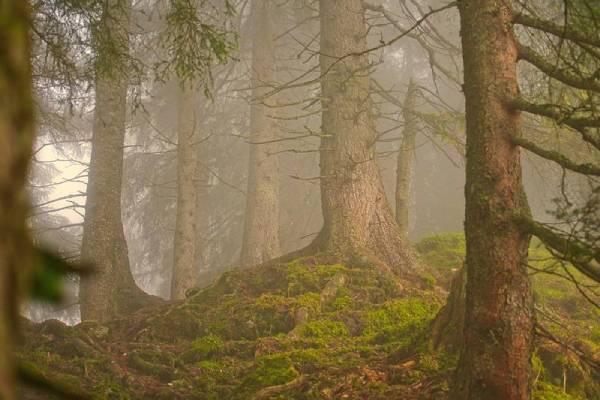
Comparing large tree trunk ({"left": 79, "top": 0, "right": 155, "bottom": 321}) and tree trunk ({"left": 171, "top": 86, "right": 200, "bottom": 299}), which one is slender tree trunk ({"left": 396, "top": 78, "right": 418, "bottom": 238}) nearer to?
large tree trunk ({"left": 79, "top": 0, "right": 155, "bottom": 321})

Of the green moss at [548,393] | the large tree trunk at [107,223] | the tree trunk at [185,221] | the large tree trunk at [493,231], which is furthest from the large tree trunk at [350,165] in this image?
the tree trunk at [185,221]

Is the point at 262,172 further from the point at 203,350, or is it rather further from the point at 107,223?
the point at 203,350

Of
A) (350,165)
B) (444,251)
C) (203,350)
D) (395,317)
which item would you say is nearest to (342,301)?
(395,317)

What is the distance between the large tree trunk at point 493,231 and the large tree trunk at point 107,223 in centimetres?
701

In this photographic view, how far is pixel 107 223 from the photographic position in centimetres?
977

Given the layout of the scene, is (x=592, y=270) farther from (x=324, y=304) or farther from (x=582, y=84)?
(x=324, y=304)

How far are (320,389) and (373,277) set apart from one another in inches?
140

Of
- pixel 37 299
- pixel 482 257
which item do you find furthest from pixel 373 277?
pixel 37 299

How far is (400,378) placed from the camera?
4688 mm

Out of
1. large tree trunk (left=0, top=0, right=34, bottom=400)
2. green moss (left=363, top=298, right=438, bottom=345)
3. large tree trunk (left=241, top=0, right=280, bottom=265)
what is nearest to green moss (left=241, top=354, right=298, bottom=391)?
green moss (left=363, top=298, right=438, bottom=345)

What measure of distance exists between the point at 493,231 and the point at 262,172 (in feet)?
39.2

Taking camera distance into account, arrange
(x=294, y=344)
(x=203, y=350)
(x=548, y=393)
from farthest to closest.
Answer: (x=203, y=350)
(x=294, y=344)
(x=548, y=393)

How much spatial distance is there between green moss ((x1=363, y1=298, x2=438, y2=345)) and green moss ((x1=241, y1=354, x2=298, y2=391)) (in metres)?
1.37

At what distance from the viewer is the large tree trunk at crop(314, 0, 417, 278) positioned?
8.82 meters
